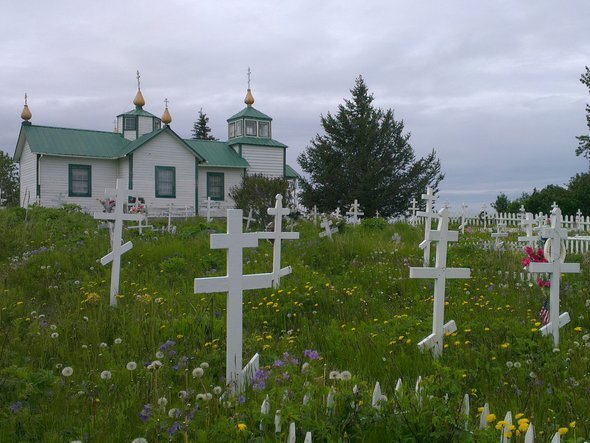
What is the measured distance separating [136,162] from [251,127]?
760 centimetres

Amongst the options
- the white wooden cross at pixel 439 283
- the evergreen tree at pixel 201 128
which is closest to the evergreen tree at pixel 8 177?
the evergreen tree at pixel 201 128

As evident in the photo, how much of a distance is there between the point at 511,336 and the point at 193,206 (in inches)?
973

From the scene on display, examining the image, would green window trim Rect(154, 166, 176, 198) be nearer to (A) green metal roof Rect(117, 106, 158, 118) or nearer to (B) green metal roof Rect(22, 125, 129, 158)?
(B) green metal roof Rect(22, 125, 129, 158)

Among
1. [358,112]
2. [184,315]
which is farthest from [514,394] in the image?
[358,112]

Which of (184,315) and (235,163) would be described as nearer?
(184,315)

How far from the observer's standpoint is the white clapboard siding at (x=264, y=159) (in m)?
31.7

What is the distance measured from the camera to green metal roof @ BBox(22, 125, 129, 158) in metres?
26.5

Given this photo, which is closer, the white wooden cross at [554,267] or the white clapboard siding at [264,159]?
the white wooden cross at [554,267]

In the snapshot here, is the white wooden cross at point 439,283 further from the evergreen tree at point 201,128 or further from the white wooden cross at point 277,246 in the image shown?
the evergreen tree at point 201,128

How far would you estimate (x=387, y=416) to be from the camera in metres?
3.20

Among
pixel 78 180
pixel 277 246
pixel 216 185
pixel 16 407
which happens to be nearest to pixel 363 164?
pixel 216 185

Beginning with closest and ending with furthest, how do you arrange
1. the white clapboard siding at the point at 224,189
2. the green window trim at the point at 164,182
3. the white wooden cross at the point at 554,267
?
1. the white wooden cross at the point at 554,267
2. the green window trim at the point at 164,182
3. the white clapboard siding at the point at 224,189

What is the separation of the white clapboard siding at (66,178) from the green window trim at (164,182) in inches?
87.4

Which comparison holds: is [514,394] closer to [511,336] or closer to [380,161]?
[511,336]
